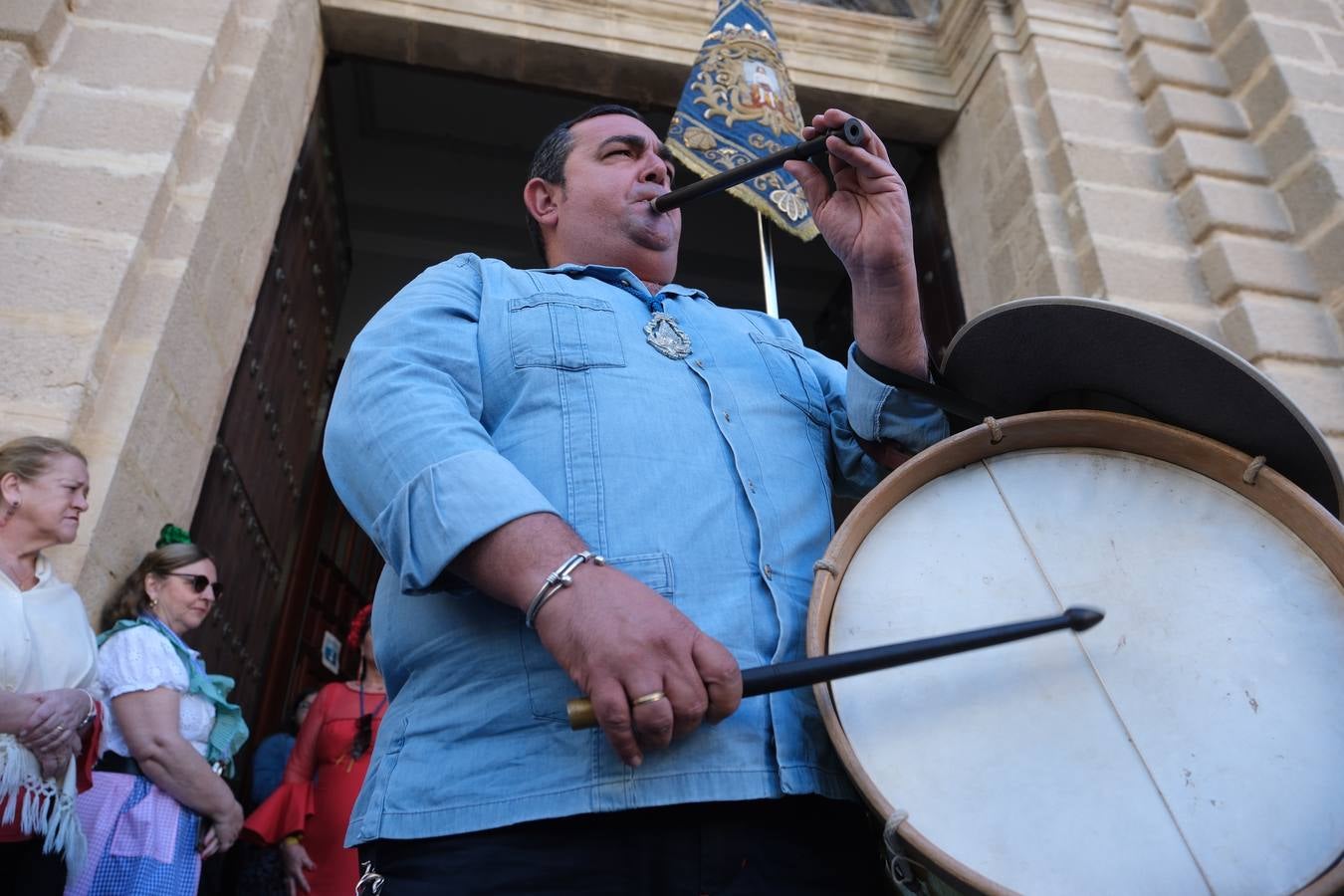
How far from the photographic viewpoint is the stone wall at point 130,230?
2.26 metres

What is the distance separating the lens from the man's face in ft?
5.29

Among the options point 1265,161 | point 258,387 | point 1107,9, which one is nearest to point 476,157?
point 258,387

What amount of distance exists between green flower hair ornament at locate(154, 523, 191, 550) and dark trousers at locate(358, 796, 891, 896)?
1703 millimetres

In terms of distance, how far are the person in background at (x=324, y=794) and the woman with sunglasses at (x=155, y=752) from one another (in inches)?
22.6

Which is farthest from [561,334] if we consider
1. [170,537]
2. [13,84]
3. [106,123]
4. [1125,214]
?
[1125,214]

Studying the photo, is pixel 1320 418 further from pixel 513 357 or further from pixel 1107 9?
pixel 513 357

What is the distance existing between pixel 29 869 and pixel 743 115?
253 cm

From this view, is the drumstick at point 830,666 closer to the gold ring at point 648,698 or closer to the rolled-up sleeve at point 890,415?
the gold ring at point 648,698

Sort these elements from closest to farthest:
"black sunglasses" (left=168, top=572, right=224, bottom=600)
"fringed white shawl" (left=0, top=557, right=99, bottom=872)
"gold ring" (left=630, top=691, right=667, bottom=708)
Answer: "gold ring" (left=630, top=691, right=667, bottom=708), "fringed white shawl" (left=0, top=557, right=99, bottom=872), "black sunglasses" (left=168, top=572, right=224, bottom=600)

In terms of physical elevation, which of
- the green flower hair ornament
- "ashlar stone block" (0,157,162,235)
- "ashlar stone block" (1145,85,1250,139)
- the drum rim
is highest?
"ashlar stone block" (1145,85,1250,139)

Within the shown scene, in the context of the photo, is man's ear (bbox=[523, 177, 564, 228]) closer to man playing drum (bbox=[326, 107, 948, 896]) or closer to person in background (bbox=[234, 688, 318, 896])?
man playing drum (bbox=[326, 107, 948, 896])

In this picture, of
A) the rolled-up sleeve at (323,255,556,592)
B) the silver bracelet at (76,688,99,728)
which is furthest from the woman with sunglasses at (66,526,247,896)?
the rolled-up sleeve at (323,255,556,592)

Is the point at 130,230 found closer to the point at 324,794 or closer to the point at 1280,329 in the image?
the point at 324,794

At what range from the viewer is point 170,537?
8.10 feet
